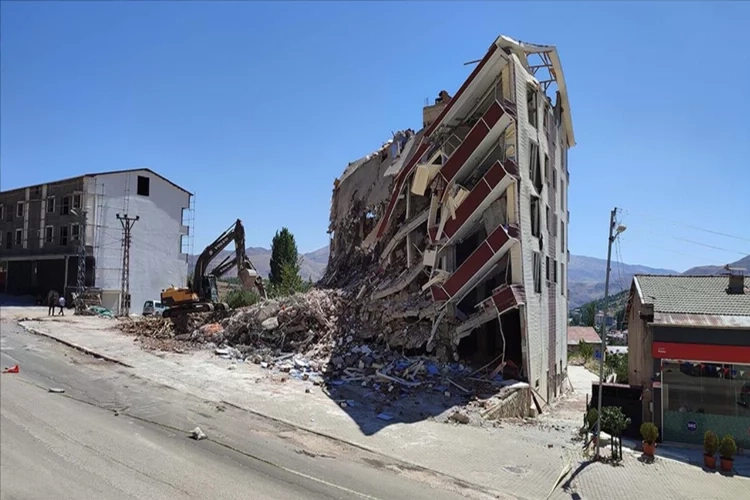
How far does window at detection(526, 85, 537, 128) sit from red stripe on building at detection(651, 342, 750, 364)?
11565mm

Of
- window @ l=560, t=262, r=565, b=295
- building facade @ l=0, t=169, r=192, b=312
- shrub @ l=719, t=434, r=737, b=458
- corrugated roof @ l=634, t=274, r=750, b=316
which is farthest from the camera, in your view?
building facade @ l=0, t=169, r=192, b=312

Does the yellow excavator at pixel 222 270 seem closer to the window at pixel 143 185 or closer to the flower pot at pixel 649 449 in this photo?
the window at pixel 143 185

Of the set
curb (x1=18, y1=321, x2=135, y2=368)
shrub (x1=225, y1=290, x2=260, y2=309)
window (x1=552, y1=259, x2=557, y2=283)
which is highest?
window (x1=552, y1=259, x2=557, y2=283)

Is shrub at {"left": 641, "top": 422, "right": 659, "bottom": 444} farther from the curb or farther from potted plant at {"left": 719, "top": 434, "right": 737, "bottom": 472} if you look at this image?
the curb

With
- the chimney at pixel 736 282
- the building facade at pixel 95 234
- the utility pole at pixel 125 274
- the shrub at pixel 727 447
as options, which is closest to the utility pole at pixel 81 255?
the building facade at pixel 95 234

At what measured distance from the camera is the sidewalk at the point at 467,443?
11016 millimetres

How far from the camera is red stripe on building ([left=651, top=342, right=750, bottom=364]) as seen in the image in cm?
1462

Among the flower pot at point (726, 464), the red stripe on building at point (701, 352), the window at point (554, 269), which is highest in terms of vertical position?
the window at point (554, 269)

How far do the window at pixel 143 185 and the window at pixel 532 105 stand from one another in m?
37.9

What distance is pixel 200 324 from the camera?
1123 inches

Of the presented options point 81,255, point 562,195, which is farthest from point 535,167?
point 81,255

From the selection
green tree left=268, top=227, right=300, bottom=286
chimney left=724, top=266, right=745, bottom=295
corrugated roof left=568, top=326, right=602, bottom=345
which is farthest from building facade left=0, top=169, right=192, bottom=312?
corrugated roof left=568, top=326, right=602, bottom=345

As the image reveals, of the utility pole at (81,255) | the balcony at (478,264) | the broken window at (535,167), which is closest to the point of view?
the balcony at (478,264)

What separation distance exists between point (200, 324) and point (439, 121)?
16.6 m
